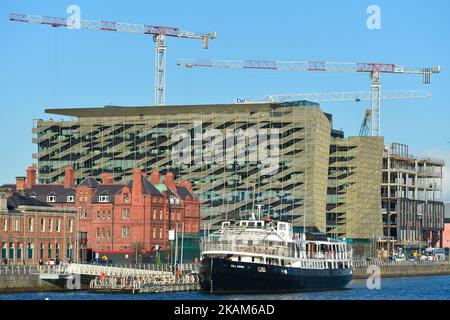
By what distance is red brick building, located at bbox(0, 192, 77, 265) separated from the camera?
113750 millimetres

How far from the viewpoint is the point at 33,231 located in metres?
118

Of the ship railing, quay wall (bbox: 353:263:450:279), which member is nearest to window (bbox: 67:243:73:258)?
the ship railing

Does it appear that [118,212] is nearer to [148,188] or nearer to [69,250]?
[148,188]

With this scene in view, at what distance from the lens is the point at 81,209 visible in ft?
487

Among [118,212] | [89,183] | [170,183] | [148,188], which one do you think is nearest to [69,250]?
[118,212]

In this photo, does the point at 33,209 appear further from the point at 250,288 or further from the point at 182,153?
the point at 182,153

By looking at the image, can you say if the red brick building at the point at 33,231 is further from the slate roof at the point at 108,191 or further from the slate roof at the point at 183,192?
the slate roof at the point at 183,192

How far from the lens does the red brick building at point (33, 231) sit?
11375 centimetres

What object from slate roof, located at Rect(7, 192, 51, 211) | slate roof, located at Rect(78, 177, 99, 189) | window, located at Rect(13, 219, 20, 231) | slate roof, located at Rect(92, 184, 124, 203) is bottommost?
window, located at Rect(13, 219, 20, 231)

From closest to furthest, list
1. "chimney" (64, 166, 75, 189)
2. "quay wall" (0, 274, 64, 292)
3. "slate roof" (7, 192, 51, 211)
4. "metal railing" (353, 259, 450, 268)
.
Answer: "quay wall" (0, 274, 64, 292), "slate roof" (7, 192, 51, 211), "chimney" (64, 166, 75, 189), "metal railing" (353, 259, 450, 268)

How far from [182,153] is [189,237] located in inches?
1518

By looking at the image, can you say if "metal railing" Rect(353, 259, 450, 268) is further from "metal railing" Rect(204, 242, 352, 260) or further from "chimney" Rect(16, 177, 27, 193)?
"metal railing" Rect(204, 242, 352, 260)

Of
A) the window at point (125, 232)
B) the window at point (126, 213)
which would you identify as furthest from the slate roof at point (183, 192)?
the window at point (125, 232)
